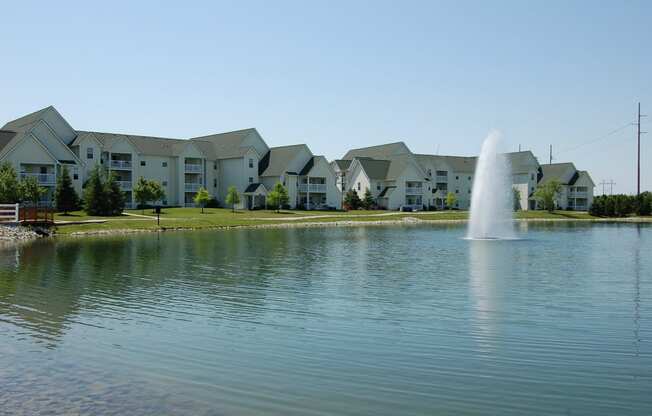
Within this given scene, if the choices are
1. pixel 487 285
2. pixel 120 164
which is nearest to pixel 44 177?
pixel 120 164

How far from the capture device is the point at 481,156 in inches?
1809

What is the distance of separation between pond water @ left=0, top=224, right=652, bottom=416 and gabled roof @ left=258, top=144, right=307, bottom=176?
198 ft

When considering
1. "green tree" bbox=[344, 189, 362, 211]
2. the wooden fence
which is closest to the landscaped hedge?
"green tree" bbox=[344, 189, 362, 211]

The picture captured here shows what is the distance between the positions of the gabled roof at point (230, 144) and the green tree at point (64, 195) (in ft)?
87.4

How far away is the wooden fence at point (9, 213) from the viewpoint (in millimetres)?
46625

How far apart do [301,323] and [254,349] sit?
→ 2.51 meters

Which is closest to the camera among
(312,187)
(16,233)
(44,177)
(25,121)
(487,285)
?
(487,285)

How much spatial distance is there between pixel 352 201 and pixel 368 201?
266 cm

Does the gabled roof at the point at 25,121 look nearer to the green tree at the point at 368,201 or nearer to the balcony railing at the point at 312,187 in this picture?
the balcony railing at the point at 312,187

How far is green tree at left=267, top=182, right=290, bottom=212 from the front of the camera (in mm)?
78000

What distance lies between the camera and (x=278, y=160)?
89.0 metres

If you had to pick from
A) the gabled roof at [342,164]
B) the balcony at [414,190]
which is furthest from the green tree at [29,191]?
the balcony at [414,190]

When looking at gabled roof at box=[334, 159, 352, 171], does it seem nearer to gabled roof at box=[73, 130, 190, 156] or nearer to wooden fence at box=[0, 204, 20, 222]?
gabled roof at box=[73, 130, 190, 156]

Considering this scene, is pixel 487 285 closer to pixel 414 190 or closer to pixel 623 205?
pixel 623 205
